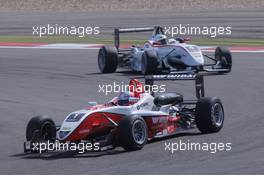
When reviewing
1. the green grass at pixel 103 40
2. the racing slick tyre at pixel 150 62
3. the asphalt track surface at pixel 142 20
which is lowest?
the racing slick tyre at pixel 150 62

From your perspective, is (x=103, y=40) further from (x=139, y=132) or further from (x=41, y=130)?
(x=139, y=132)

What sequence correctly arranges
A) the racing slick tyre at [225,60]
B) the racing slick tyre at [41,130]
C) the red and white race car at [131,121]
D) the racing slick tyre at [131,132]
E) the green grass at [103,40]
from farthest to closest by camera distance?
the green grass at [103,40] < the racing slick tyre at [225,60] < the racing slick tyre at [41,130] < the red and white race car at [131,121] < the racing slick tyre at [131,132]

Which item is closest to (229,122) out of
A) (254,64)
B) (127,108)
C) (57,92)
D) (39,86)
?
(127,108)

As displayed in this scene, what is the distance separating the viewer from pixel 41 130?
46.2 ft

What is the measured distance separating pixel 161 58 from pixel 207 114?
1031 centimetres

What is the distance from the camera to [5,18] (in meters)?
52.1

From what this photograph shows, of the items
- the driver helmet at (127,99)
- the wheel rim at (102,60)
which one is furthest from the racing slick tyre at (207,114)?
the wheel rim at (102,60)

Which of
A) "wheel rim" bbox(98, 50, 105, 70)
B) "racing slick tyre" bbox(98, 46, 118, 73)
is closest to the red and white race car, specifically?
"racing slick tyre" bbox(98, 46, 118, 73)

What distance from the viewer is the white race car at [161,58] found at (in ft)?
80.4

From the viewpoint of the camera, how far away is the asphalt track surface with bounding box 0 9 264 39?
4206 centimetres

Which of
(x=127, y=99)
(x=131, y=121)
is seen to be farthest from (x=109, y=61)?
(x=131, y=121)

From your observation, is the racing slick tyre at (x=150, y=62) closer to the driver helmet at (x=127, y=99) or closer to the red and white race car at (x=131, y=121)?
the red and white race car at (x=131, y=121)

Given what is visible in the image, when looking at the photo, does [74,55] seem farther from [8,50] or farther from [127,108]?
[127,108]

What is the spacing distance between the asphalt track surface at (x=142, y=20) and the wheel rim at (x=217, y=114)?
21.9m
